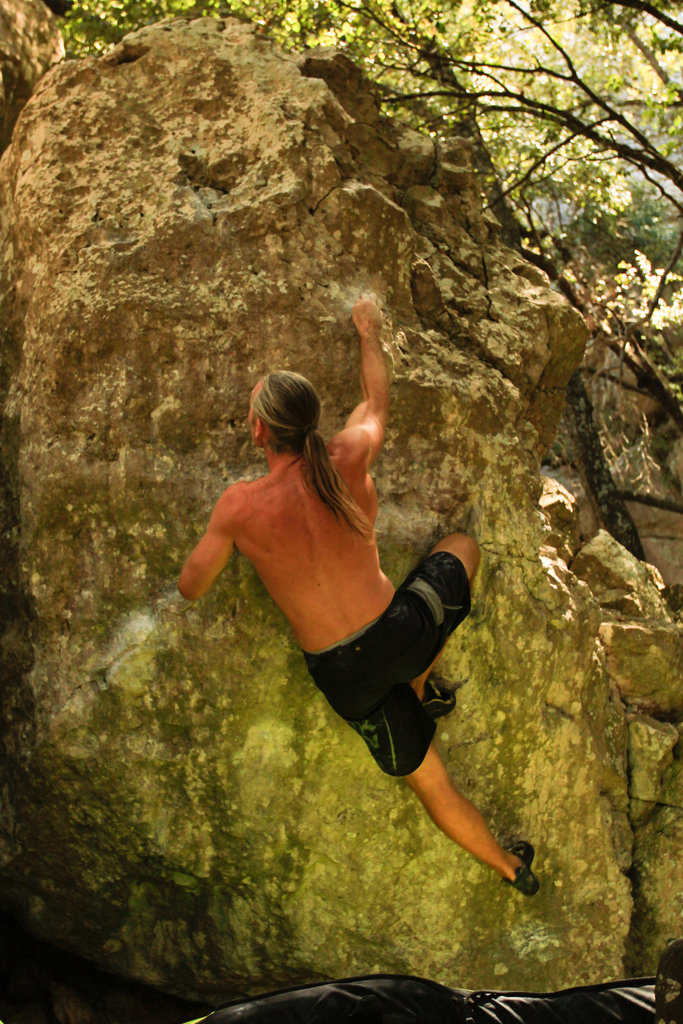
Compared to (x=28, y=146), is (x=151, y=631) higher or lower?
lower

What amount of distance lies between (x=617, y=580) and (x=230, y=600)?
2.37m

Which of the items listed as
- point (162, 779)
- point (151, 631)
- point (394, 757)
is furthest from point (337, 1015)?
point (151, 631)

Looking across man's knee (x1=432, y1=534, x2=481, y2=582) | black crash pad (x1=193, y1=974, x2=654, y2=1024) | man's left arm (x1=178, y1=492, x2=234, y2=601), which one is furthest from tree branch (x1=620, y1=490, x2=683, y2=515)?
black crash pad (x1=193, y1=974, x2=654, y2=1024)

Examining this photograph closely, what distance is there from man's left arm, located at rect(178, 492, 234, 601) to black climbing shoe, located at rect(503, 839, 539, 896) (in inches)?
63.5

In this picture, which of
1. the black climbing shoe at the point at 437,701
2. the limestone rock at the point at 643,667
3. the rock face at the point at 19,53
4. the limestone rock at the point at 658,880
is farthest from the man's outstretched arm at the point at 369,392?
the rock face at the point at 19,53

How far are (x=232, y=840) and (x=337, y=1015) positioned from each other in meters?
1.17

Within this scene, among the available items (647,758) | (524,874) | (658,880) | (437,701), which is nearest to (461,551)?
(437,701)

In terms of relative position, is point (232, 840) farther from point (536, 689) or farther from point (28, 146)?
point (28, 146)

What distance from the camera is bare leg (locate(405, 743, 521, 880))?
316 cm

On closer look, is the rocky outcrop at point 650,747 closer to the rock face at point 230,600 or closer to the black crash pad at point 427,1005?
the rock face at point 230,600

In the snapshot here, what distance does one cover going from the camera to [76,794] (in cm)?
318

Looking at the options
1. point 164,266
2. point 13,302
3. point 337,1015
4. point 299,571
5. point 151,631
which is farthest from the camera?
point 13,302

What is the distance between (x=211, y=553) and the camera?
9.63ft

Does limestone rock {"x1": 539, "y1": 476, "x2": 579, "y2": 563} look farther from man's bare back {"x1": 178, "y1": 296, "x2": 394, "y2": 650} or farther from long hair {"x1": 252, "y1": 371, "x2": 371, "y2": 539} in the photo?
long hair {"x1": 252, "y1": 371, "x2": 371, "y2": 539}
